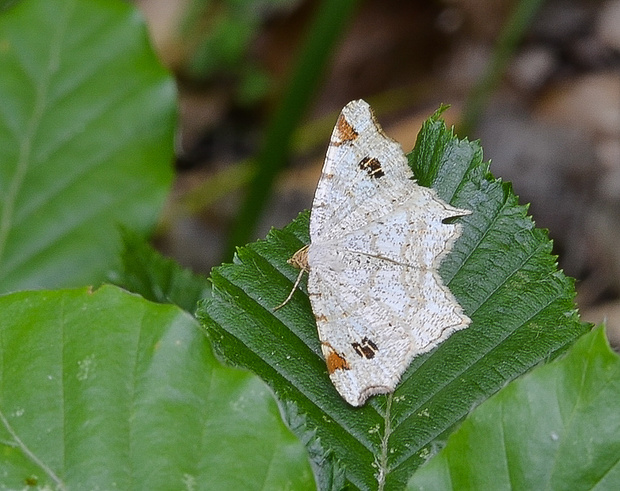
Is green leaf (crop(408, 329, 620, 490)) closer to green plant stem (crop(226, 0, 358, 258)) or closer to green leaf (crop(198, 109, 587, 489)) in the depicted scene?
green leaf (crop(198, 109, 587, 489))

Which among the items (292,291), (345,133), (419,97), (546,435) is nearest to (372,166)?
(345,133)

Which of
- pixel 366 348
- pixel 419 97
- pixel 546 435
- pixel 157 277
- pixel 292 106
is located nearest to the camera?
pixel 546 435

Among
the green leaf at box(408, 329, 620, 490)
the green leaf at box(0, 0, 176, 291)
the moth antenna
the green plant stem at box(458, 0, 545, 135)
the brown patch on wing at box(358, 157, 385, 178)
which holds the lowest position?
the green leaf at box(408, 329, 620, 490)

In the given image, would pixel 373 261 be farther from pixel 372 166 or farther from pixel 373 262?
pixel 372 166

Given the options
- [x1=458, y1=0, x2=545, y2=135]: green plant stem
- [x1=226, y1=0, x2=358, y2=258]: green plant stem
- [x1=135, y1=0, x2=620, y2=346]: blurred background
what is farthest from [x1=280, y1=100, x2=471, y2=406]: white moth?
[x1=458, y1=0, x2=545, y2=135]: green plant stem

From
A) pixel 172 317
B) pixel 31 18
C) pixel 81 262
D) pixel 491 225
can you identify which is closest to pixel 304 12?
pixel 31 18
